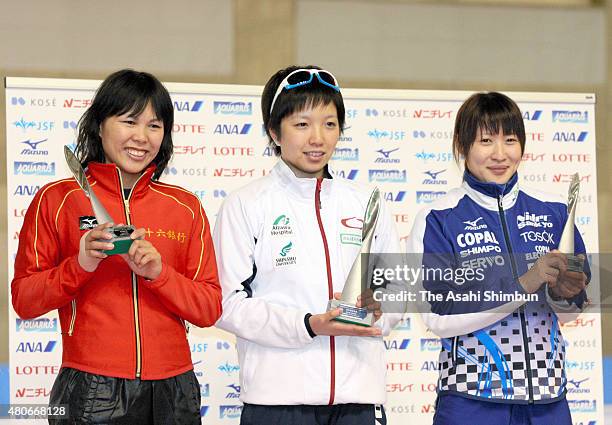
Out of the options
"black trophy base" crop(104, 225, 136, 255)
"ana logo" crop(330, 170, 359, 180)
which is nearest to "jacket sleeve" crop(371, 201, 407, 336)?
"black trophy base" crop(104, 225, 136, 255)

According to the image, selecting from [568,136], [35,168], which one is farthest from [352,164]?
[35,168]

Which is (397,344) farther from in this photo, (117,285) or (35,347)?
(117,285)

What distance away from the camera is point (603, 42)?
5.40 metres

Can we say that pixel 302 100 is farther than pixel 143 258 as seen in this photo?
Yes

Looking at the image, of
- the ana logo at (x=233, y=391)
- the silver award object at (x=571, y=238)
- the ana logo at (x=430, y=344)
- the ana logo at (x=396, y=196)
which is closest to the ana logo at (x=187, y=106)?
the ana logo at (x=396, y=196)

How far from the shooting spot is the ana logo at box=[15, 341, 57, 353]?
11.7 ft

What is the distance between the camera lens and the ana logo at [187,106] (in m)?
3.76

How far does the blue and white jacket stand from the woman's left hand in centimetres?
79

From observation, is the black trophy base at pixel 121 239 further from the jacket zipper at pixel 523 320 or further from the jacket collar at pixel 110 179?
the jacket zipper at pixel 523 320

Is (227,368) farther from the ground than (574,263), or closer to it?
closer to it

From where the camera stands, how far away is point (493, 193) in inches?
95.2

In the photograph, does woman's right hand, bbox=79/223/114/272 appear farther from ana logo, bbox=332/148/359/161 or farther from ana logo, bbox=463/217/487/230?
ana logo, bbox=332/148/359/161

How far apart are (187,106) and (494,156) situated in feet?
5.84

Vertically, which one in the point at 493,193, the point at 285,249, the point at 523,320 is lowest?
the point at 523,320
